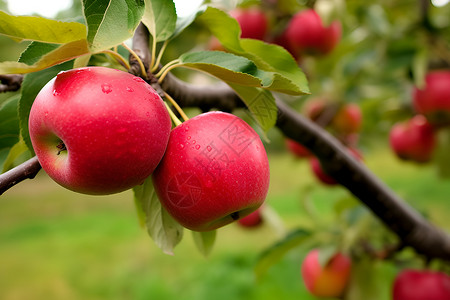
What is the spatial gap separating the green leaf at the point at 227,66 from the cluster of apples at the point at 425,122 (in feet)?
3.11

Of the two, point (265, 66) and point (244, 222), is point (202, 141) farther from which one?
point (244, 222)

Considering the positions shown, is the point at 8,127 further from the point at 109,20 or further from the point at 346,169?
the point at 346,169

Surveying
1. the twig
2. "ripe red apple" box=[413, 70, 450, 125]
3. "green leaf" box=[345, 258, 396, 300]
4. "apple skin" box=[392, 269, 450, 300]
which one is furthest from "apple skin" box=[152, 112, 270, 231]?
"ripe red apple" box=[413, 70, 450, 125]

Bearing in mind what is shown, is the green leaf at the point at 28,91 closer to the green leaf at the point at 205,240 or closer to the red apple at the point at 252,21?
the green leaf at the point at 205,240

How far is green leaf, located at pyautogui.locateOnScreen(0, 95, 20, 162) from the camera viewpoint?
0.49 meters

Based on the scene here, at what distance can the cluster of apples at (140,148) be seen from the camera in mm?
352

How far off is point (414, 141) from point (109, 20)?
126cm

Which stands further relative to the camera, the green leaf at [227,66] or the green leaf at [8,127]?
the green leaf at [8,127]

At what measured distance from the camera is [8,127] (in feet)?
1.61

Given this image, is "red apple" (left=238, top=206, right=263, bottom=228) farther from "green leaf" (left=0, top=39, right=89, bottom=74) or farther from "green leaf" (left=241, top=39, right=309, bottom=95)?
"green leaf" (left=0, top=39, right=89, bottom=74)

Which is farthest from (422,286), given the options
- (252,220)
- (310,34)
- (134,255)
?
(134,255)

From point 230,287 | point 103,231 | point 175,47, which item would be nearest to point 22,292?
point 103,231

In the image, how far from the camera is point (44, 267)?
2574mm

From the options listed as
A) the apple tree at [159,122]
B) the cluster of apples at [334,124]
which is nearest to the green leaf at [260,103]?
the apple tree at [159,122]
